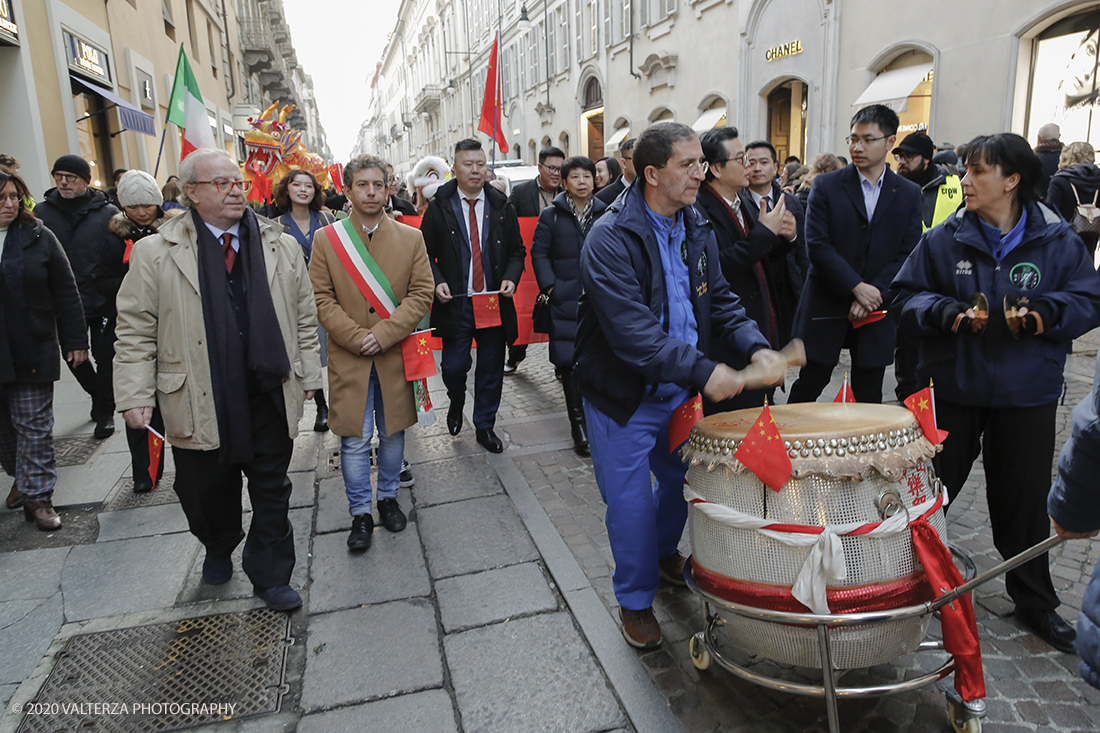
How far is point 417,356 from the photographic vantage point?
4.12 meters

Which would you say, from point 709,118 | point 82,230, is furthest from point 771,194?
point 709,118

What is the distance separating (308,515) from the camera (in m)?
4.34

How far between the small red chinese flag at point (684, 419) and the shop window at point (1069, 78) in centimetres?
1101

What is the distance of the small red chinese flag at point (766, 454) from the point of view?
2.10 m

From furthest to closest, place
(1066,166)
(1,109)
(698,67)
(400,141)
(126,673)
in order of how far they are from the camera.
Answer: (400,141) → (698,67) → (1,109) → (1066,166) → (126,673)

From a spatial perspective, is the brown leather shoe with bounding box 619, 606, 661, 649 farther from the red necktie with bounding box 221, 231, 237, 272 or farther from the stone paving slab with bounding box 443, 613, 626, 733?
the red necktie with bounding box 221, 231, 237, 272

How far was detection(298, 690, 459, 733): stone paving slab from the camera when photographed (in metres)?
2.53

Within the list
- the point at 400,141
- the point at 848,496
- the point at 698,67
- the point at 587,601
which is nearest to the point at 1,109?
the point at 587,601

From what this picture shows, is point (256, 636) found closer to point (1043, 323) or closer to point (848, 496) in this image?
point (848, 496)

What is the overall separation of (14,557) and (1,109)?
7.80m

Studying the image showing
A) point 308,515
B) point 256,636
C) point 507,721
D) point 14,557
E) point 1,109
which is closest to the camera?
point 507,721

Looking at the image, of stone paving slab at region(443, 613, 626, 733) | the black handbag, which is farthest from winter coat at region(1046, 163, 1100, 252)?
stone paving slab at region(443, 613, 626, 733)

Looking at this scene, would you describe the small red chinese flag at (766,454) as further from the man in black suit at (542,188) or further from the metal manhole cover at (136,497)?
the man in black suit at (542,188)

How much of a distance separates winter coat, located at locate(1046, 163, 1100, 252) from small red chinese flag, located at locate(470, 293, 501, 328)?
5.90 meters
